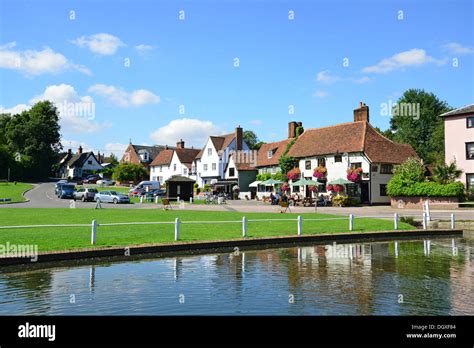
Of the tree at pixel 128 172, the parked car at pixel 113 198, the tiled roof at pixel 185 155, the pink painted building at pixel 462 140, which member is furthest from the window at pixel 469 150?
the tree at pixel 128 172

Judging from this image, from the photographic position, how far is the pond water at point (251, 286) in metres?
8.59

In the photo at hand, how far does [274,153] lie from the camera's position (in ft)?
209

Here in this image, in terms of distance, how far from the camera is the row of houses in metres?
46.5

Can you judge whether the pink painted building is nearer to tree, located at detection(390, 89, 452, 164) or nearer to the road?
the road

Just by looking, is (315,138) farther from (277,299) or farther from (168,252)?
(277,299)

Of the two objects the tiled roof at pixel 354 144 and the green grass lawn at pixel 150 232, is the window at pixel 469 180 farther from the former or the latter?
the green grass lawn at pixel 150 232

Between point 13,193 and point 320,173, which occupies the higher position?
point 320,173

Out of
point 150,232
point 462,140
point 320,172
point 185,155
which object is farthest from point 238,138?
point 150,232

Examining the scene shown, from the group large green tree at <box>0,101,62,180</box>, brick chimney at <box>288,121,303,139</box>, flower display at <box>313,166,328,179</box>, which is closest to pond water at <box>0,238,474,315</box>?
flower display at <box>313,166,328,179</box>

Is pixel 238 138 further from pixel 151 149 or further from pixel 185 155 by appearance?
pixel 151 149

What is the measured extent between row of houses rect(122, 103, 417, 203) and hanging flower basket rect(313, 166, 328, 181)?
0.47 meters

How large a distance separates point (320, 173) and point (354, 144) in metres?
4.94

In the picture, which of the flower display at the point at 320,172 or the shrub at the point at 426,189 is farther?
the flower display at the point at 320,172
